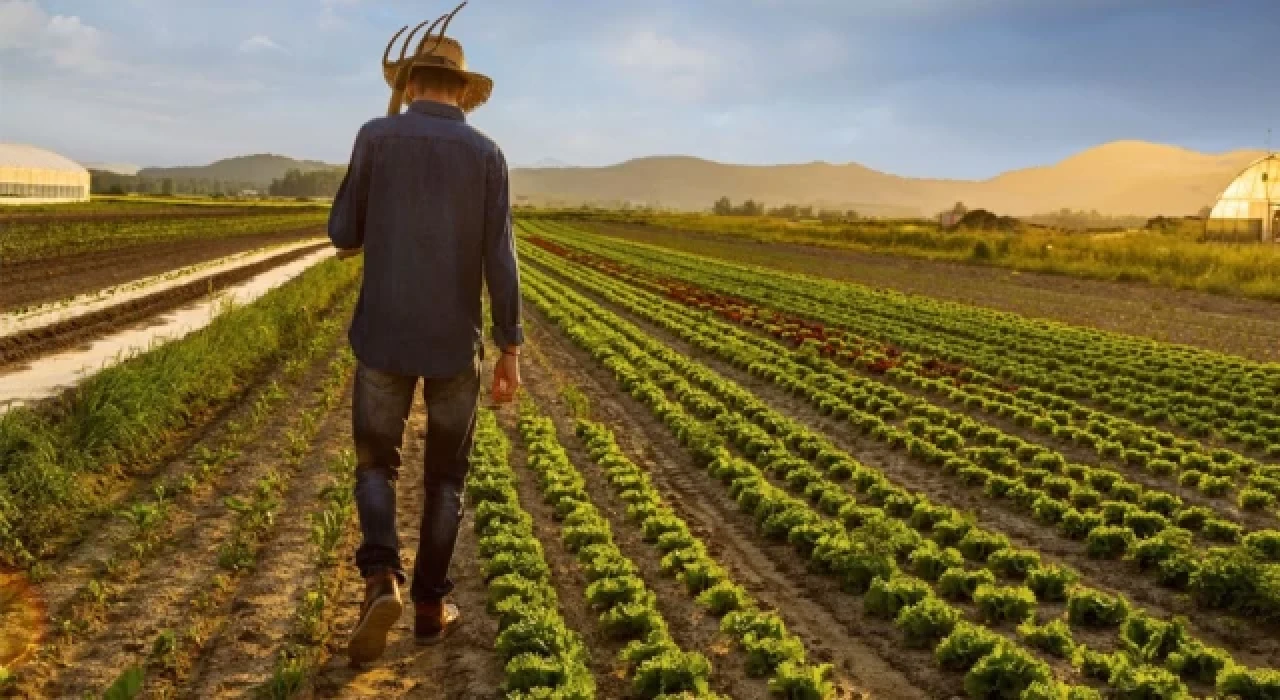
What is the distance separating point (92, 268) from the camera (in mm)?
27828

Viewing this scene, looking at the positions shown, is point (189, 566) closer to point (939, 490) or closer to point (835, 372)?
point (939, 490)

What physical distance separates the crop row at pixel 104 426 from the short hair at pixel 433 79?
149 inches

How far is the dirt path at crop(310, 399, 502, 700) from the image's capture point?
464 centimetres

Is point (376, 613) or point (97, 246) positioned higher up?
point (97, 246)

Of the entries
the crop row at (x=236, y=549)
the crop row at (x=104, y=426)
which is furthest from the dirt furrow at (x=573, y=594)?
Result: the crop row at (x=104, y=426)

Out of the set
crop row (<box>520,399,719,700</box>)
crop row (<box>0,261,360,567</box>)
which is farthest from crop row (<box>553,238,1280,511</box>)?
crop row (<box>0,261,360,567</box>)

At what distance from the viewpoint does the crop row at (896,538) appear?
19.2ft

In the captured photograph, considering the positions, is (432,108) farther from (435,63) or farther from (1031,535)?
(1031,535)

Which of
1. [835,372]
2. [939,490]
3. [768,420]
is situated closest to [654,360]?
[835,372]

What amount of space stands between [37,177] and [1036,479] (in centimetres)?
7998

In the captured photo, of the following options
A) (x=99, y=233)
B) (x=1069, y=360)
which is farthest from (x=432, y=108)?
(x=99, y=233)

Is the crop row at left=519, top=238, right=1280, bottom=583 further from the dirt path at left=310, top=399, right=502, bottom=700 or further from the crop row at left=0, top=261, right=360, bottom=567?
the crop row at left=0, top=261, right=360, bottom=567

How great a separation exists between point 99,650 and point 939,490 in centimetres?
699

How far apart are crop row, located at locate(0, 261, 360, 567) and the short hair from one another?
12.4 ft
